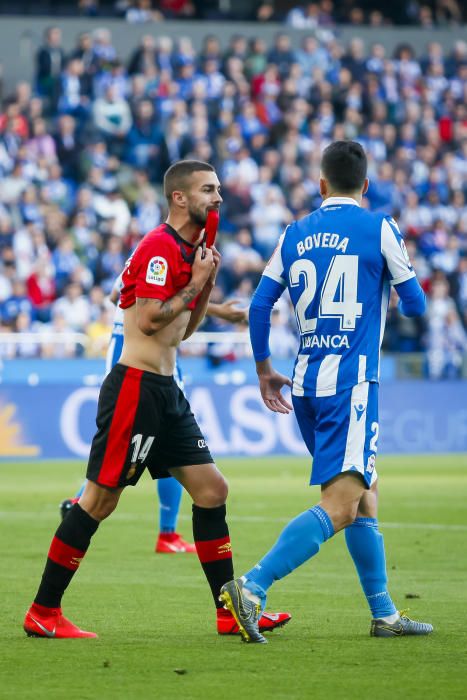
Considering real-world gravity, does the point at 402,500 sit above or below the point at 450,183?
below

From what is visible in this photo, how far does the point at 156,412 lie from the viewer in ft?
22.7

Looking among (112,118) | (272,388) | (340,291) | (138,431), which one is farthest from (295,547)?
(112,118)

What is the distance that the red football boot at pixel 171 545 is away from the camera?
36.1ft

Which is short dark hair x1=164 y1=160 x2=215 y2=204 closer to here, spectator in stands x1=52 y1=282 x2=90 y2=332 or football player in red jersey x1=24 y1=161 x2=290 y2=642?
football player in red jersey x1=24 y1=161 x2=290 y2=642

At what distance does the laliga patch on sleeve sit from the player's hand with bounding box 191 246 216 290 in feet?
0.48

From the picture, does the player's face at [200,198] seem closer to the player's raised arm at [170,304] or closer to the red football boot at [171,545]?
the player's raised arm at [170,304]

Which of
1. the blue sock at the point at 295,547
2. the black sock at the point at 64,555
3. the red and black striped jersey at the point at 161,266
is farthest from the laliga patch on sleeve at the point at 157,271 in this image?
the blue sock at the point at 295,547

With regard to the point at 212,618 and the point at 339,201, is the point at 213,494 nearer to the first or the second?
the point at 212,618

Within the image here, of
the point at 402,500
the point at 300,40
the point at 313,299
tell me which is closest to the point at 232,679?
the point at 313,299

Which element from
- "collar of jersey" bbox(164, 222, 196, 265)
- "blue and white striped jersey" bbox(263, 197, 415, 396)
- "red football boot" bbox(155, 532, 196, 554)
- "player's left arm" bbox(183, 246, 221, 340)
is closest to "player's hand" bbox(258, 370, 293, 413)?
"blue and white striped jersey" bbox(263, 197, 415, 396)

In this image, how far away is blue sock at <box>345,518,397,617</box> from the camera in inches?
270

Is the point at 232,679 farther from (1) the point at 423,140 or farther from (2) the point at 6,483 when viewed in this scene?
(1) the point at 423,140

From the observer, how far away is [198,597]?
846 centimetres

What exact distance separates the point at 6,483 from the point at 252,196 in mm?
9912
